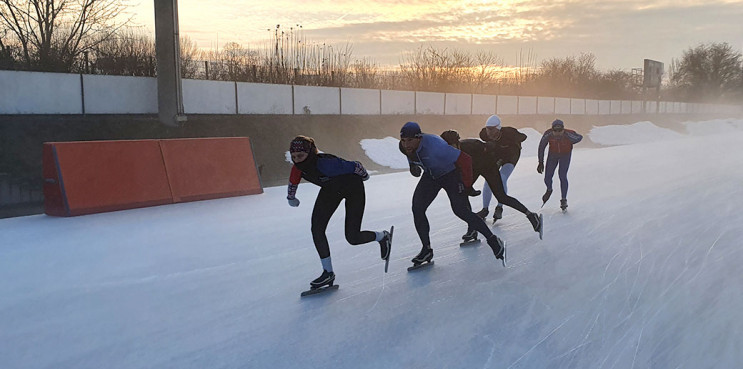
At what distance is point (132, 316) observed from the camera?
412 centimetres

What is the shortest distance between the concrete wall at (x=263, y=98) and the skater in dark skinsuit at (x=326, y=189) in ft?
47.6

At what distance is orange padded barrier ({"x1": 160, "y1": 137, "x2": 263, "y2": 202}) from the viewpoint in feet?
31.4

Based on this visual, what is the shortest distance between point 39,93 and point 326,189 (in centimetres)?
1218

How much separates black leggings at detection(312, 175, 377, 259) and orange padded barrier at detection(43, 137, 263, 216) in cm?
530

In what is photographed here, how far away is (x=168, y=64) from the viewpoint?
15.2 metres

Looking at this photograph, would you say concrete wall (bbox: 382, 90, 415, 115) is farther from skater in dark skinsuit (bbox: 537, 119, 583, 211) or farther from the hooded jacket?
the hooded jacket

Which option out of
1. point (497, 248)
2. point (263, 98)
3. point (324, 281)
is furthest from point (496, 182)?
point (263, 98)

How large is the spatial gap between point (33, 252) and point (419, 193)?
14.8 ft

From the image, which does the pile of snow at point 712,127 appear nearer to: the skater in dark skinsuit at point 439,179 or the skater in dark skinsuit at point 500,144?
the skater in dark skinsuit at point 500,144

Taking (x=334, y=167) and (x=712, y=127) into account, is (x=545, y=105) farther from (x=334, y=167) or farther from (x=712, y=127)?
(x=334, y=167)

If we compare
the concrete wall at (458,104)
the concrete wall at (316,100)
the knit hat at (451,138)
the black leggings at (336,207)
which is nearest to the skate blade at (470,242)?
the knit hat at (451,138)

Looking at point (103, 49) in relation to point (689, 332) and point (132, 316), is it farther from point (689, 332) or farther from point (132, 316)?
point (689, 332)

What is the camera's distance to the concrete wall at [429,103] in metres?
27.3

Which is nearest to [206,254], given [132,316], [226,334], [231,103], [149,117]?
[132,316]
